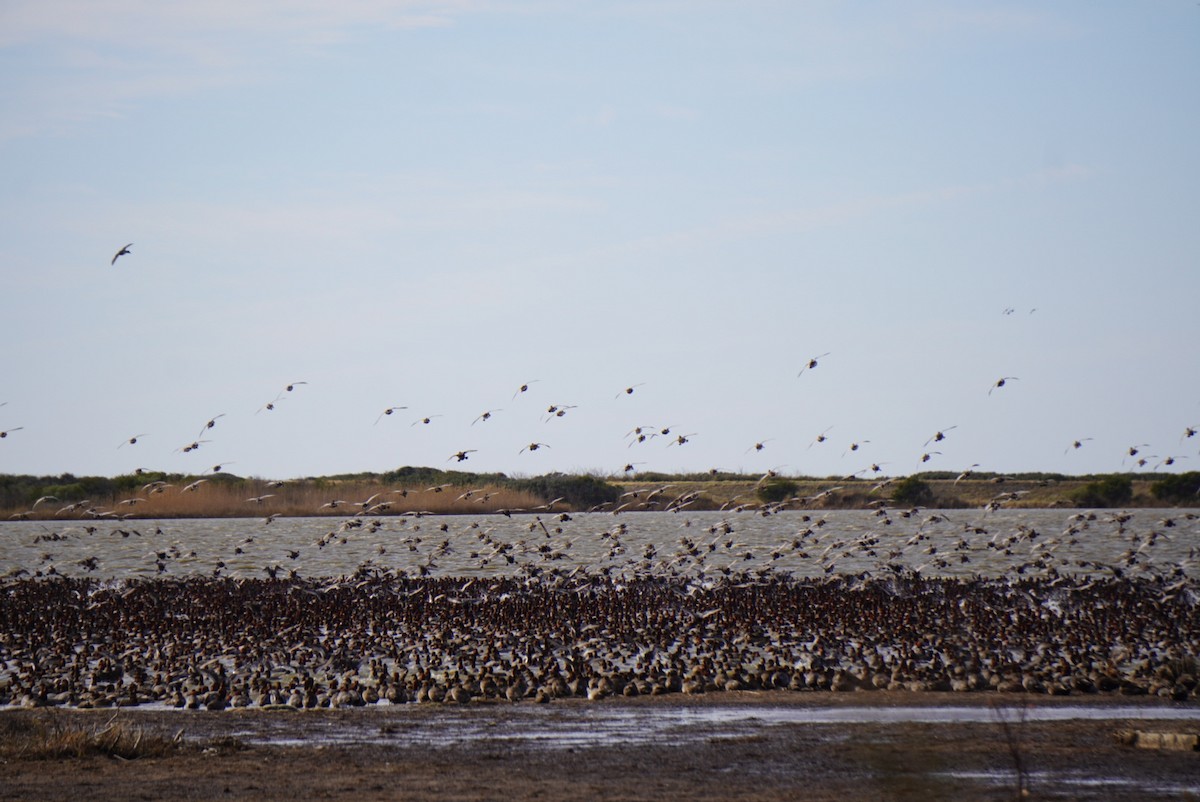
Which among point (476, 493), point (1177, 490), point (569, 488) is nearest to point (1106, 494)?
point (1177, 490)

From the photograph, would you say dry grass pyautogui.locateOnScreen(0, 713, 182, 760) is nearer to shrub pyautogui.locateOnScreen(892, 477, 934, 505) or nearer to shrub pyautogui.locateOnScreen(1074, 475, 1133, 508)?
shrub pyautogui.locateOnScreen(892, 477, 934, 505)

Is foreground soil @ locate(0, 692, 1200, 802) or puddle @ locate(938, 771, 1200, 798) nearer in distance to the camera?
puddle @ locate(938, 771, 1200, 798)

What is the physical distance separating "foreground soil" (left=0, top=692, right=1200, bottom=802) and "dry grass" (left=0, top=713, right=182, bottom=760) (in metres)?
0.09

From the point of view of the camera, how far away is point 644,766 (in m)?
13.7

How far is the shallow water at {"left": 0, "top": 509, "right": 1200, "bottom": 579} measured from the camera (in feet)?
132

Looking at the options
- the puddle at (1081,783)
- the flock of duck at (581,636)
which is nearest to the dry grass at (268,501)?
the flock of duck at (581,636)

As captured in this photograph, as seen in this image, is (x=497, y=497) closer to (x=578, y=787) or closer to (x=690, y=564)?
(x=690, y=564)

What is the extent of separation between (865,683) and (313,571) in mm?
28602

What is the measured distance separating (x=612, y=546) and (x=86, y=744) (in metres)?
30.6

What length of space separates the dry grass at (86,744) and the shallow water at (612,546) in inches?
733

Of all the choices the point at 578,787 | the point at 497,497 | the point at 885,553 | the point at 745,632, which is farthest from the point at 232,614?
the point at 497,497

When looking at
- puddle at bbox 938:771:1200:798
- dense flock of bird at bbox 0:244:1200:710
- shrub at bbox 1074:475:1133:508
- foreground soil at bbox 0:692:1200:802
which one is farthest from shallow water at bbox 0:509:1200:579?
puddle at bbox 938:771:1200:798

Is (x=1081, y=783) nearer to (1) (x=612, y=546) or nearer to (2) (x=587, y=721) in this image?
(2) (x=587, y=721)

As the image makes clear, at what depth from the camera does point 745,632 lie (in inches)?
986
